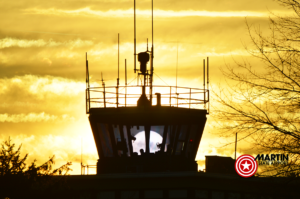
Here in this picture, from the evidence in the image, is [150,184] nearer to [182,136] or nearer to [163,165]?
[163,165]

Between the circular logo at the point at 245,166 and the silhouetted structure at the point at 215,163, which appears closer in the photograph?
the circular logo at the point at 245,166

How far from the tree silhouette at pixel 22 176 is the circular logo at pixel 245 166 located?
986 centimetres

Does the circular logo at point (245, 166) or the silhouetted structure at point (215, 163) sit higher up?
the silhouetted structure at point (215, 163)

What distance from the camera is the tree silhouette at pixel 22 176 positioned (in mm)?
24266

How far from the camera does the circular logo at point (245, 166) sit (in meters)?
28.3

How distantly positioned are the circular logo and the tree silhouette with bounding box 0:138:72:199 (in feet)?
32.3

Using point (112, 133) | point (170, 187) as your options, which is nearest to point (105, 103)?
point (112, 133)

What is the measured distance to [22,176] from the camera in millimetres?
24672

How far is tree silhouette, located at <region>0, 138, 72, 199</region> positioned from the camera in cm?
2427

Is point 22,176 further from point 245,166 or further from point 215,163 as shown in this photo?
point 215,163

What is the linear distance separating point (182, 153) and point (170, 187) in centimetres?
612

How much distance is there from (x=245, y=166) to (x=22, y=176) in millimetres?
12531

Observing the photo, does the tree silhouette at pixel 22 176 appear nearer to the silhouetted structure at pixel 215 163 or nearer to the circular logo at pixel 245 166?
the circular logo at pixel 245 166

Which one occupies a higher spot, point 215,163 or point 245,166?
point 215,163
